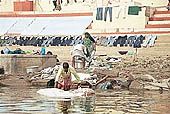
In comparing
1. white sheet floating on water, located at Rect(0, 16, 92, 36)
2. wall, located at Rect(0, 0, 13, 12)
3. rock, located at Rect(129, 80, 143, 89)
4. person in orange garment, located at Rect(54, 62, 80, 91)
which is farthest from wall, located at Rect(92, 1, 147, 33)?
person in orange garment, located at Rect(54, 62, 80, 91)

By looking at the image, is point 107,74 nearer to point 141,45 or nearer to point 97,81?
point 97,81

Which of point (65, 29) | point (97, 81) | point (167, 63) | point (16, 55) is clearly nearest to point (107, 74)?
point (97, 81)

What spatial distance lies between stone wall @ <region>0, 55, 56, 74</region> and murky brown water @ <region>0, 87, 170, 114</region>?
513 cm

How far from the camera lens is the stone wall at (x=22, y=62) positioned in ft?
61.0

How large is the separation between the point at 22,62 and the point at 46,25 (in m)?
9.83

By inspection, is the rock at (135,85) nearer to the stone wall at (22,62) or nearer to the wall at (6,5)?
the stone wall at (22,62)

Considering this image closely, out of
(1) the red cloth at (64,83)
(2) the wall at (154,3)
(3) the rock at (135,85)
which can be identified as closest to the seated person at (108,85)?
(3) the rock at (135,85)

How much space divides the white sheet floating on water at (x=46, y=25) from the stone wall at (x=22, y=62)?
314 inches

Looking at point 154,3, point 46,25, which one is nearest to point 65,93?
point 154,3

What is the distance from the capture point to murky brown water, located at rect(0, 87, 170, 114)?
962cm

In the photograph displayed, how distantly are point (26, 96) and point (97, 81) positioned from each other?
3.76 meters

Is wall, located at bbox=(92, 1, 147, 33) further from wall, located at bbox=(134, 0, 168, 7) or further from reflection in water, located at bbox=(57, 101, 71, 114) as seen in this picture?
reflection in water, located at bbox=(57, 101, 71, 114)

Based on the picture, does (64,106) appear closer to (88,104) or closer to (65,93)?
(88,104)

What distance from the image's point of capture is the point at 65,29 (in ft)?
90.6
